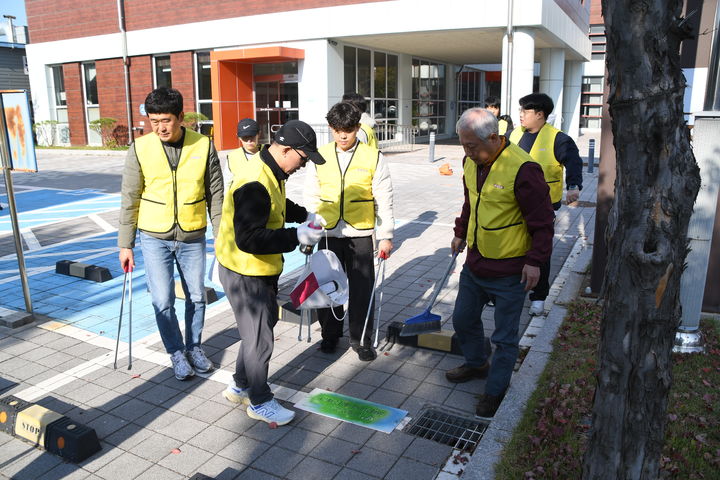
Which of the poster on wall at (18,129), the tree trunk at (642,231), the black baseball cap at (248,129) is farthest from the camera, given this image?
the black baseball cap at (248,129)

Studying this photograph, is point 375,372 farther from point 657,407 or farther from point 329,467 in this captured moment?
point 657,407

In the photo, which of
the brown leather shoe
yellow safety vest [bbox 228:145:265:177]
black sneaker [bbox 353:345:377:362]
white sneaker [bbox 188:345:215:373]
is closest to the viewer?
the brown leather shoe

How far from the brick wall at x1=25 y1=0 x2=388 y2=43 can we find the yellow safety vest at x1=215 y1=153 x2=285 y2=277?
20250 millimetres

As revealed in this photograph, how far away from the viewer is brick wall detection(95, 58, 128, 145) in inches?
1112

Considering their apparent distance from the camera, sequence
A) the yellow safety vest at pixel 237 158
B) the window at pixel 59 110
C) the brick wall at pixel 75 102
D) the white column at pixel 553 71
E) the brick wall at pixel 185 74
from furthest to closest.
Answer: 1. the window at pixel 59 110
2. the brick wall at pixel 75 102
3. the white column at pixel 553 71
4. the brick wall at pixel 185 74
5. the yellow safety vest at pixel 237 158

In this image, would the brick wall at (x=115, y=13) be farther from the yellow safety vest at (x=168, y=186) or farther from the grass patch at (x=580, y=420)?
the grass patch at (x=580, y=420)

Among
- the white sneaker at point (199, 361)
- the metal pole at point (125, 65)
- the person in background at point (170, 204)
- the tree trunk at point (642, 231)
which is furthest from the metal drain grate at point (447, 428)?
the metal pole at point (125, 65)

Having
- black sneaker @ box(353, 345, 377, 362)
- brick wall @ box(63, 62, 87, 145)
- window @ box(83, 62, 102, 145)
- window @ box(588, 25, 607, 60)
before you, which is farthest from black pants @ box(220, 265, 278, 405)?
window @ box(588, 25, 607, 60)

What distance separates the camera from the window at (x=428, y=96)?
30375mm

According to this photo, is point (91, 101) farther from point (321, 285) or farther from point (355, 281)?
point (321, 285)

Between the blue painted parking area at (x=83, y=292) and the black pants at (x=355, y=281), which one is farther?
the blue painted parking area at (x=83, y=292)

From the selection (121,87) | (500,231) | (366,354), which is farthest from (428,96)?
(500,231)

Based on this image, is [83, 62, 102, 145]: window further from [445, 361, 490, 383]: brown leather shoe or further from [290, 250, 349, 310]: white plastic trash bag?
[445, 361, 490, 383]: brown leather shoe

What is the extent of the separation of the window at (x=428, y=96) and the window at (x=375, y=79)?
2378 millimetres
